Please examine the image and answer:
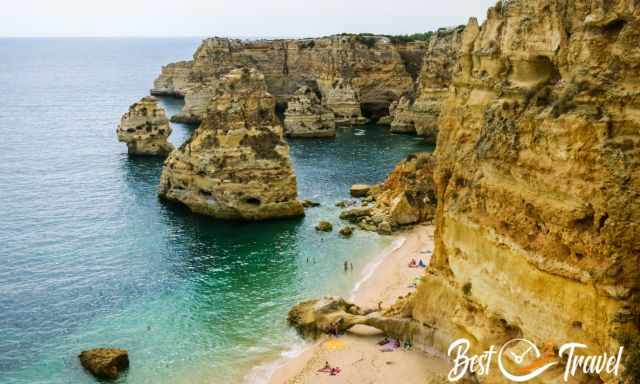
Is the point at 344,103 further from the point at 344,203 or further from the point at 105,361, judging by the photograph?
the point at 105,361

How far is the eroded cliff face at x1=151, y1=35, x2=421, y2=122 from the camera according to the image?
4117 inches

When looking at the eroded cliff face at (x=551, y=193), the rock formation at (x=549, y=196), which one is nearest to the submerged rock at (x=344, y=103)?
the rock formation at (x=549, y=196)

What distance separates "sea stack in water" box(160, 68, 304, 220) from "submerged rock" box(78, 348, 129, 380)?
68.7 ft

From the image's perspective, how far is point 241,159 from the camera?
49469 millimetres

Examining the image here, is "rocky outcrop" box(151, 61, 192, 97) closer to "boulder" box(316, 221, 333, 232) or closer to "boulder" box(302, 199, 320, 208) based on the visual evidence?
"boulder" box(302, 199, 320, 208)

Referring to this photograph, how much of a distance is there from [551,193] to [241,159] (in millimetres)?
32676

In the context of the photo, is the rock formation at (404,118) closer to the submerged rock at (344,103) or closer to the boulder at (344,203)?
the submerged rock at (344,103)

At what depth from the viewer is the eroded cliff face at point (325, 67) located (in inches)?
4117

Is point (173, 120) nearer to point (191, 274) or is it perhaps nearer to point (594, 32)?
point (191, 274)

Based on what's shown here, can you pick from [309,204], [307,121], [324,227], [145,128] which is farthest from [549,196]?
[307,121]

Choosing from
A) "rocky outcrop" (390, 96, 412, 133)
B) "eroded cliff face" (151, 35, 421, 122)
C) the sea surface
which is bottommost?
the sea surface

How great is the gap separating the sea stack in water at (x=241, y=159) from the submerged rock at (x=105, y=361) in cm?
2095

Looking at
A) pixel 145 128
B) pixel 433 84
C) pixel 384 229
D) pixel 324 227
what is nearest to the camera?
pixel 384 229

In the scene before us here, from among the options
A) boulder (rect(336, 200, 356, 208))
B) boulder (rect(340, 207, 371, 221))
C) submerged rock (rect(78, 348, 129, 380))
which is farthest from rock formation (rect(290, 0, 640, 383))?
boulder (rect(336, 200, 356, 208))
